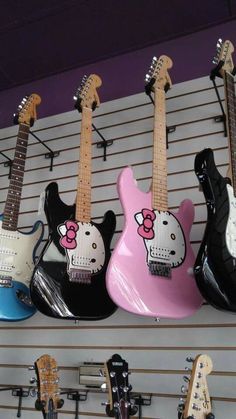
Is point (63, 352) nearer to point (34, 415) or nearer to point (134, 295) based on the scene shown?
point (34, 415)

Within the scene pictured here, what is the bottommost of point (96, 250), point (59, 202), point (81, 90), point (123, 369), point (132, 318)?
point (123, 369)

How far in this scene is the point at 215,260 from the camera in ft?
4.63

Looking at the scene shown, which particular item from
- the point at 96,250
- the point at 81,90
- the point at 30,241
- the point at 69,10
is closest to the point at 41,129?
the point at 81,90

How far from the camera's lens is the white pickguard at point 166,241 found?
162cm

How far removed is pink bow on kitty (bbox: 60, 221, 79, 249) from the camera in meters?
1.77

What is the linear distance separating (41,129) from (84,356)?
56.8 inches

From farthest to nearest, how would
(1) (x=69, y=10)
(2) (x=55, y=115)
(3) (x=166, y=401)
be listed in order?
(2) (x=55, y=115), (1) (x=69, y=10), (3) (x=166, y=401)

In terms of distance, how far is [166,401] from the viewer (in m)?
1.80

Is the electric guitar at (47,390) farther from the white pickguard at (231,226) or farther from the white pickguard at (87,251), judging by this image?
the white pickguard at (231,226)

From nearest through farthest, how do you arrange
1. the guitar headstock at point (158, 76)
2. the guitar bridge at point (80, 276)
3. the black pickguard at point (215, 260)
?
the black pickguard at point (215, 260) → the guitar bridge at point (80, 276) → the guitar headstock at point (158, 76)

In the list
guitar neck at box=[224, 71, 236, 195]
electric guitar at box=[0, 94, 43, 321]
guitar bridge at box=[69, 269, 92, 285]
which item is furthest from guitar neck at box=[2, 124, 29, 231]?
guitar neck at box=[224, 71, 236, 195]

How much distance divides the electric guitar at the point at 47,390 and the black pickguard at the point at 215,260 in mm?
805

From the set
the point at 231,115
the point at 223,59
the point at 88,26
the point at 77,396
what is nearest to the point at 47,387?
the point at 77,396

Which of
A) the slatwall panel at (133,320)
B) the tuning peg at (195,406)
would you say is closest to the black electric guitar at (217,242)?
the tuning peg at (195,406)
